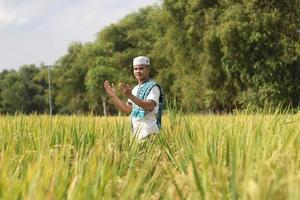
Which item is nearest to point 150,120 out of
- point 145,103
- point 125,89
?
point 145,103

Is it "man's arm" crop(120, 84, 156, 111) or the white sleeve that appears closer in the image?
"man's arm" crop(120, 84, 156, 111)

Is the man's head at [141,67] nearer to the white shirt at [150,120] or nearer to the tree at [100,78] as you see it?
the white shirt at [150,120]

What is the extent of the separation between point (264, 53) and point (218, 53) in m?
2.33

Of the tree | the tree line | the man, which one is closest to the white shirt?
the man

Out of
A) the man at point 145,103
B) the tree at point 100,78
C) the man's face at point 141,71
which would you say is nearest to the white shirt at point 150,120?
the man at point 145,103

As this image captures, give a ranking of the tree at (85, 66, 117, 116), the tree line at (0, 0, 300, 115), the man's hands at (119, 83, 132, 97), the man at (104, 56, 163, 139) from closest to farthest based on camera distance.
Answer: the man's hands at (119, 83, 132, 97), the man at (104, 56, 163, 139), the tree line at (0, 0, 300, 115), the tree at (85, 66, 117, 116)

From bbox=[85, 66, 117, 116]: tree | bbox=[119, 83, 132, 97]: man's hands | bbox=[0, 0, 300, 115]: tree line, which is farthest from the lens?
bbox=[85, 66, 117, 116]: tree

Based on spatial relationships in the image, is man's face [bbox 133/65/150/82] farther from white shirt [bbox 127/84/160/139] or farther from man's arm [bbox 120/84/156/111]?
man's arm [bbox 120/84/156/111]

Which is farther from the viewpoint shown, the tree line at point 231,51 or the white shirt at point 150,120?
the tree line at point 231,51

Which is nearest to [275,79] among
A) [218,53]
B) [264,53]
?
[264,53]

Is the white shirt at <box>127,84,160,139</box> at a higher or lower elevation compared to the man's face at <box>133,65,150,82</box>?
lower

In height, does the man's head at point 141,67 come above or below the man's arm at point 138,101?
above

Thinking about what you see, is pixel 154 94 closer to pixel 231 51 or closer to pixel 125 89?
pixel 125 89

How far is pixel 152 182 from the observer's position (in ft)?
9.19
